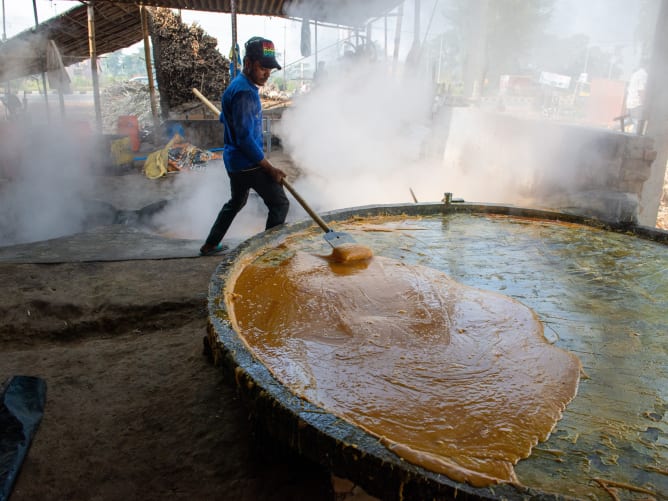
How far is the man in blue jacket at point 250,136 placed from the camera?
344 cm

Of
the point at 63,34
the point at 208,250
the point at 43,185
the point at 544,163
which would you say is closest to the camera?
the point at 208,250

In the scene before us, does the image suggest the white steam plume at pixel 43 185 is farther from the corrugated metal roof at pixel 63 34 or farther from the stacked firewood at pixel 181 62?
the corrugated metal roof at pixel 63 34

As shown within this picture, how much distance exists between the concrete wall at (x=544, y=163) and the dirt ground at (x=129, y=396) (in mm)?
2672

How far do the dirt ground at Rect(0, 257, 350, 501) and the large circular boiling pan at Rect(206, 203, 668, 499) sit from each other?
549mm

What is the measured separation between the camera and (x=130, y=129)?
1067 cm

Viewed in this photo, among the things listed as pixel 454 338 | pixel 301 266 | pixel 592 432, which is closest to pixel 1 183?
pixel 301 266

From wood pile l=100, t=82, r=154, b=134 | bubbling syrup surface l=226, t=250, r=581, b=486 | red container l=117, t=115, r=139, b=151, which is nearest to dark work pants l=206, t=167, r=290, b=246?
bubbling syrup surface l=226, t=250, r=581, b=486

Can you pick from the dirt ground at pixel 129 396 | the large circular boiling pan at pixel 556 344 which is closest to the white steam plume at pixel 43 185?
the dirt ground at pixel 129 396

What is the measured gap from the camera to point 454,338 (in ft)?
5.49

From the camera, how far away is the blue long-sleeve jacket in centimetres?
349

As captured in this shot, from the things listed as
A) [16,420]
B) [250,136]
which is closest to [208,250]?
[250,136]

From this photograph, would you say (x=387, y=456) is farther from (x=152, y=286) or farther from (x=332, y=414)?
(x=152, y=286)

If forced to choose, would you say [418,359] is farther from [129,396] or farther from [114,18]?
[114,18]

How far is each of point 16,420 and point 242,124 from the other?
234 centimetres
